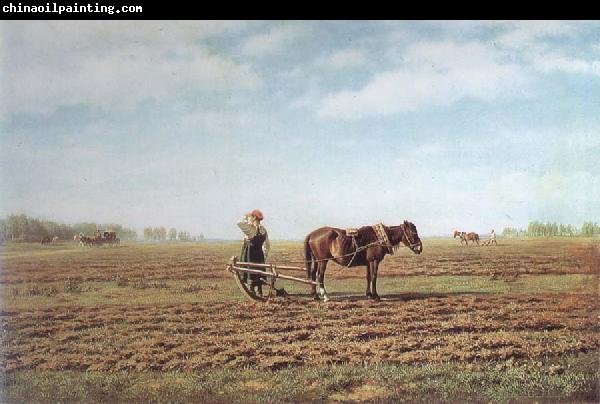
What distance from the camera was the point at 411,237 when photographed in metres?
6.65

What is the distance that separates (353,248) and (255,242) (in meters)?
1.24

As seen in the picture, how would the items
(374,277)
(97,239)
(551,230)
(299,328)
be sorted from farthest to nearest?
(551,230), (374,277), (97,239), (299,328)

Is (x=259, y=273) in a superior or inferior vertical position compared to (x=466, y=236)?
inferior

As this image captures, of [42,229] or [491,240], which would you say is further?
[491,240]

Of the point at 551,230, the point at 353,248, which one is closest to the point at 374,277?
the point at 353,248

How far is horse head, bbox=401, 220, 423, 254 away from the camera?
6648mm

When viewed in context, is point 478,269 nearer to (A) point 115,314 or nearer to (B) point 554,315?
(B) point 554,315

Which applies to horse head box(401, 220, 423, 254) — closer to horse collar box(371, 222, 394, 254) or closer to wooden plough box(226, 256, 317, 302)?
horse collar box(371, 222, 394, 254)

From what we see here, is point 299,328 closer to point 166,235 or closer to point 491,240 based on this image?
point 166,235

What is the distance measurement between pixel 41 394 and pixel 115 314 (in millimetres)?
1139

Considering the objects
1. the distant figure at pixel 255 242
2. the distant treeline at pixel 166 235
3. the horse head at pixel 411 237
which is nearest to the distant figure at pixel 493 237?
the horse head at pixel 411 237

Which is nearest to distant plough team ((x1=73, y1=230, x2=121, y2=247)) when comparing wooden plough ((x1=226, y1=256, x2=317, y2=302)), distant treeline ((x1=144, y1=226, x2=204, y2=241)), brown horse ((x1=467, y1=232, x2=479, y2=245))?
distant treeline ((x1=144, y1=226, x2=204, y2=241))
